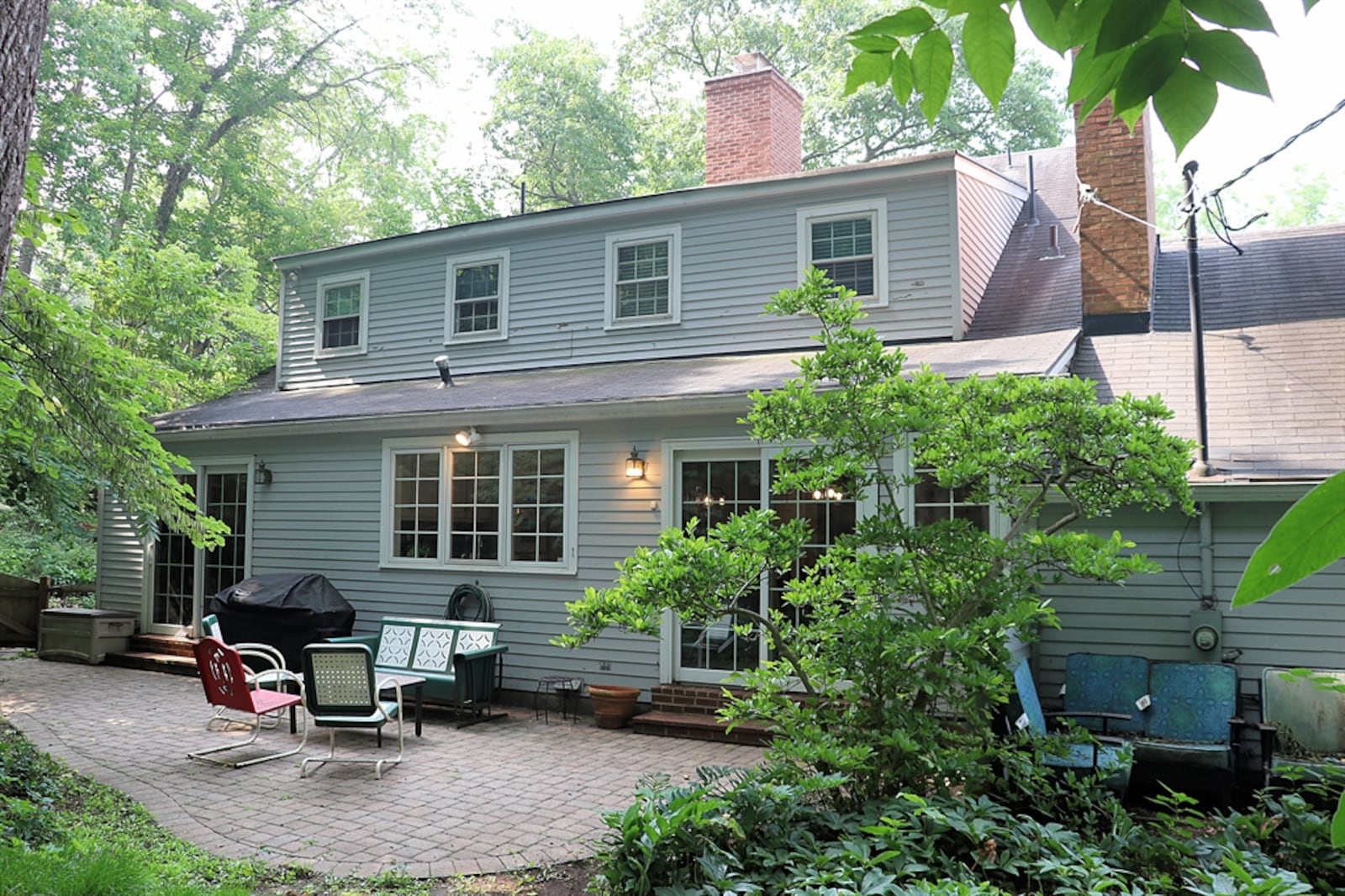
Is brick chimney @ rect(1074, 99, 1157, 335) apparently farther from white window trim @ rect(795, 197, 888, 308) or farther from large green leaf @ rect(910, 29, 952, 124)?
large green leaf @ rect(910, 29, 952, 124)

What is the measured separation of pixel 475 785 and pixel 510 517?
3666 millimetres

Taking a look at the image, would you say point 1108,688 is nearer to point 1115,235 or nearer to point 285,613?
point 1115,235

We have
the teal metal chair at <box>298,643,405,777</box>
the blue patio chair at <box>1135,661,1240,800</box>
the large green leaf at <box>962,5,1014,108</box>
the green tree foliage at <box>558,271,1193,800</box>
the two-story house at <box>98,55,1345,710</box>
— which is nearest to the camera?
the large green leaf at <box>962,5,1014,108</box>

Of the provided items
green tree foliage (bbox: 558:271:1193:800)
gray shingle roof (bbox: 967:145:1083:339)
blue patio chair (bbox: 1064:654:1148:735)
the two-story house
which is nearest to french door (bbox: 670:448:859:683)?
the two-story house

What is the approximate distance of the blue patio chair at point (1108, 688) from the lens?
22.3 ft

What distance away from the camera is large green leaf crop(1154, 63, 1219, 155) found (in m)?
0.84

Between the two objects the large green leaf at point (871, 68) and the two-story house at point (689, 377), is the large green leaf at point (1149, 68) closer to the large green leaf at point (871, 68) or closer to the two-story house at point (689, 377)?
the large green leaf at point (871, 68)

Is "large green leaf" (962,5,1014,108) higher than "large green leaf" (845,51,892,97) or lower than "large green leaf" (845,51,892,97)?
lower

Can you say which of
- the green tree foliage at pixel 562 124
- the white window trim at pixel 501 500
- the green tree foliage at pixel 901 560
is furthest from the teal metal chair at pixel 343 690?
the green tree foliage at pixel 562 124

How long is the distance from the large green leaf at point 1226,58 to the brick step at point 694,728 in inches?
288

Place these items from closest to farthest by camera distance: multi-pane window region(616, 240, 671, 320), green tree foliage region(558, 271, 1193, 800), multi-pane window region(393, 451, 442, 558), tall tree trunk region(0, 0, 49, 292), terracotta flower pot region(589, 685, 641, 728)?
tall tree trunk region(0, 0, 49, 292), green tree foliage region(558, 271, 1193, 800), terracotta flower pot region(589, 685, 641, 728), multi-pane window region(393, 451, 442, 558), multi-pane window region(616, 240, 671, 320)

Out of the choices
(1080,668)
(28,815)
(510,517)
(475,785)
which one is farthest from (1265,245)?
(28,815)

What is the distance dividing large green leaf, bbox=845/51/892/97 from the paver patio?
190 inches

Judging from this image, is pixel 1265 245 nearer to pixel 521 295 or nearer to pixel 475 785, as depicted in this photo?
pixel 521 295
